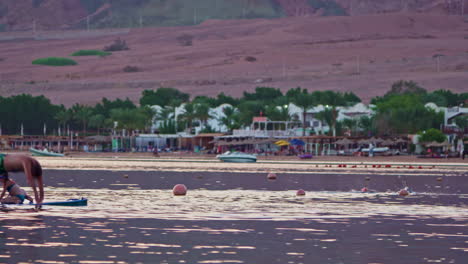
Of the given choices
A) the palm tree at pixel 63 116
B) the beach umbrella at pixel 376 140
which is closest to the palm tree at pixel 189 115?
the palm tree at pixel 63 116

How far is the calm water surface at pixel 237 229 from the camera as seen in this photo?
26703 mm

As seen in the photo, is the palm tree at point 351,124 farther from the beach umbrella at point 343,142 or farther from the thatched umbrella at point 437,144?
the thatched umbrella at point 437,144

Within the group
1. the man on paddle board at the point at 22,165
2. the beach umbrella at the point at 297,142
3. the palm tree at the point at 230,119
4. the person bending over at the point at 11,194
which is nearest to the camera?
the man on paddle board at the point at 22,165

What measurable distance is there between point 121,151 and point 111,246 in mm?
148572

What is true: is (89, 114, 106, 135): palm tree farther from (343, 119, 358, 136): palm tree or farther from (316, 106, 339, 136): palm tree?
(343, 119, 358, 136): palm tree

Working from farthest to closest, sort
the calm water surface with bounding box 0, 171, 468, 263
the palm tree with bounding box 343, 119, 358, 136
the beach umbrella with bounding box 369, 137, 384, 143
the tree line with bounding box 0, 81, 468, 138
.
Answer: the palm tree with bounding box 343, 119, 358, 136
the tree line with bounding box 0, 81, 468, 138
the beach umbrella with bounding box 369, 137, 384, 143
the calm water surface with bounding box 0, 171, 468, 263

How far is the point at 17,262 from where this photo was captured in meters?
24.8

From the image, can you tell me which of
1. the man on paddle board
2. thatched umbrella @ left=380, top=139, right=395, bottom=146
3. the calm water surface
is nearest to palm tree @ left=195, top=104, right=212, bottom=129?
thatched umbrella @ left=380, top=139, right=395, bottom=146

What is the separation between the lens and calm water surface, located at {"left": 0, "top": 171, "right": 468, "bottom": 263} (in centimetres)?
2670

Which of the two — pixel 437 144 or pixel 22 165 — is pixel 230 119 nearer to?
pixel 437 144

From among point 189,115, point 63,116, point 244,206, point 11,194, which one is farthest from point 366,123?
point 11,194

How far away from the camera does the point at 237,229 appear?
3331 cm

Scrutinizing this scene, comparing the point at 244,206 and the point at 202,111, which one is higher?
the point at 202,111

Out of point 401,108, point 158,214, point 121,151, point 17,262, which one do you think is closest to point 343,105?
point 401,108
